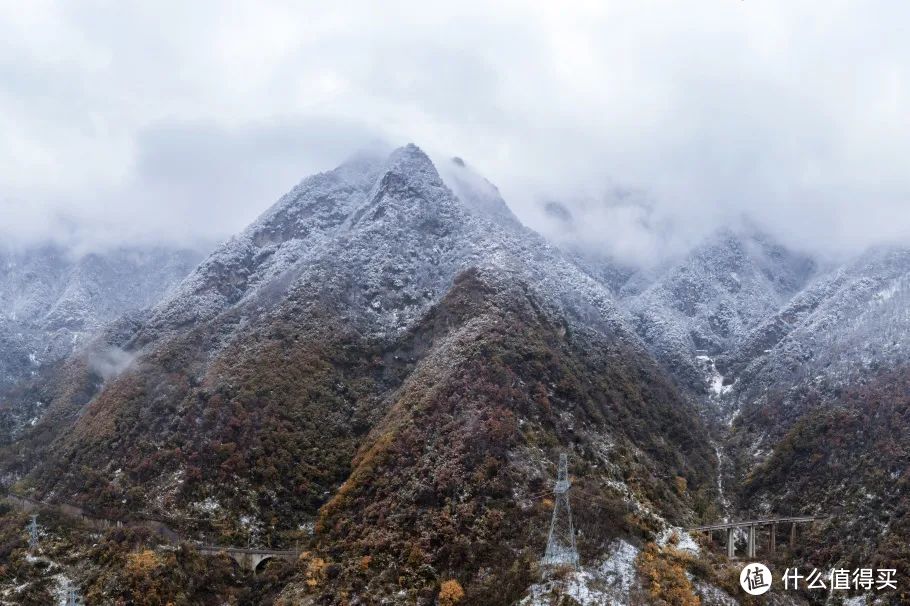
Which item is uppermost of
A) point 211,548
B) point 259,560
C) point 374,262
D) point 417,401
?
point 374,262

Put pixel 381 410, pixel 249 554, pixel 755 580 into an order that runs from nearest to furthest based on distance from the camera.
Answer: pixel 755 580 < pixel 249 554 < pixel 381 410

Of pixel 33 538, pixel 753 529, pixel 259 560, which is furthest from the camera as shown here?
pixel 753 529

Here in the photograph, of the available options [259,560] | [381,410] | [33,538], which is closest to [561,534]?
[259,560]

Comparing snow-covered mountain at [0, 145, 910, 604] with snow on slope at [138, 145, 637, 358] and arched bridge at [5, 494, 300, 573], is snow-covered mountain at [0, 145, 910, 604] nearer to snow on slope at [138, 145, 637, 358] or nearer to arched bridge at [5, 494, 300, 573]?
snow on slope at [138, 145, 637, 358]

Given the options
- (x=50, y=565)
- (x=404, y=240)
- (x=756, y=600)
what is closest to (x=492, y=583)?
(x=756, y=600)

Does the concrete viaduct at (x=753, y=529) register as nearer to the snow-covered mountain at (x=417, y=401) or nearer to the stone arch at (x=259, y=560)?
the snow-covered mountain at (x=417, y=401)

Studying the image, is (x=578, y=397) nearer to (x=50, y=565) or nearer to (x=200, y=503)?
(x=200, y=503)

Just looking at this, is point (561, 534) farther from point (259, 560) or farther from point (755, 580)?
point (259, 560)
